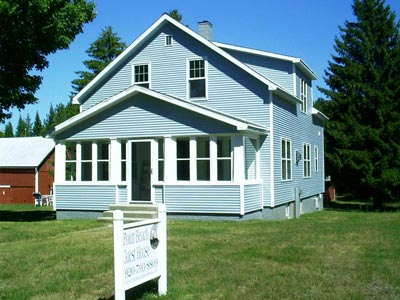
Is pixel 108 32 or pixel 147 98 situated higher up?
pixel 108 32

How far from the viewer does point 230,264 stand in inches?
364

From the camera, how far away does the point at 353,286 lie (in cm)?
764

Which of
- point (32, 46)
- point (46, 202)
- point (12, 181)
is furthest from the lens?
point (12, 181)

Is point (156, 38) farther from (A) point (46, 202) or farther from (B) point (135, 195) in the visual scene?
(A) point (46, 202)

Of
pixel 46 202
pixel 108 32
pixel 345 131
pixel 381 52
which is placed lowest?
pixel 46 202

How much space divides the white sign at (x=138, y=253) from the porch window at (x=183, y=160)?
11150 millimetres

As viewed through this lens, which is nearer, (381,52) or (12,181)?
(381,52)

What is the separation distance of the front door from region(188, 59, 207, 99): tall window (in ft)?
8.90

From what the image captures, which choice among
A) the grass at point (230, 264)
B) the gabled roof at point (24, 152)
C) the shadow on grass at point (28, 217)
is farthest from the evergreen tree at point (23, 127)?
the grass at point (230, 264)

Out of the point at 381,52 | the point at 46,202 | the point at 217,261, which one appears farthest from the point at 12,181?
the point at 217,261

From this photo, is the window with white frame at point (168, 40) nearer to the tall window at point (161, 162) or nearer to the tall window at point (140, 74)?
the tall window at point (140, 74)

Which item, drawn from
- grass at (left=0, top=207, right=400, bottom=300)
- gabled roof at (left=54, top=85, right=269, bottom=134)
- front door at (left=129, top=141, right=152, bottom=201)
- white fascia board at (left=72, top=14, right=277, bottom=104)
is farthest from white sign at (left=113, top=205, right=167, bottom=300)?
white fascia board at (left=72, top=14, right=277, bottom=104)

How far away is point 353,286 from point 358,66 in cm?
2243

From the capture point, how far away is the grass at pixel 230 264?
7.45 m
